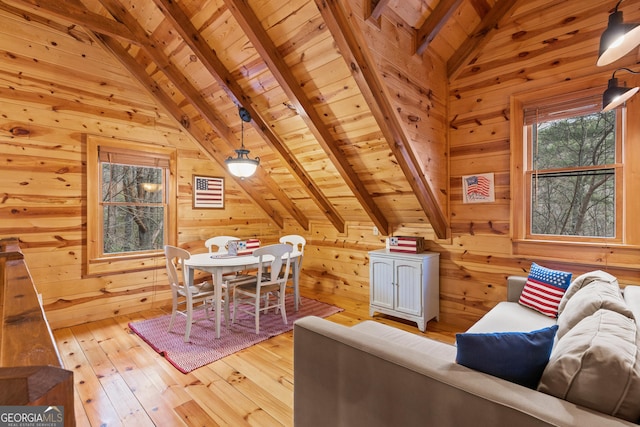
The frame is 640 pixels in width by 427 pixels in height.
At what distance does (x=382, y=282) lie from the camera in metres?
3.65

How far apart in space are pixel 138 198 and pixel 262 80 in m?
2.36

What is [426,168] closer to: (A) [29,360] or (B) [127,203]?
(A) [29,360]

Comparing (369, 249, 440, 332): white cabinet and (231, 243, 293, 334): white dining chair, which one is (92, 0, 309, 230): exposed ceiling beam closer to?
(231, 243, 293, 334): white dining chair

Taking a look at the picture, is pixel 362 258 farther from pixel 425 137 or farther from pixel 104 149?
pixel 104 149

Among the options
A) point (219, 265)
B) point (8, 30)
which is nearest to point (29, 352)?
point (219, 265)

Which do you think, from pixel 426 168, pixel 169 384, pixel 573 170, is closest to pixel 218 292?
pixel 169 384

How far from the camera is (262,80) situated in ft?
9.91

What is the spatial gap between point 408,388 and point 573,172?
9.11ft

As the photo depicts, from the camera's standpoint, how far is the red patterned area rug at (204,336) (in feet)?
9.00

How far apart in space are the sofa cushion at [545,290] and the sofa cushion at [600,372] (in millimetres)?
1332

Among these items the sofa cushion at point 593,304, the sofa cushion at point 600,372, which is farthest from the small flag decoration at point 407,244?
the sofa cushion at point 600,372

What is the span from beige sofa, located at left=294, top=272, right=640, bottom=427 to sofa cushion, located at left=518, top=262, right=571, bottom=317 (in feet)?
1.56

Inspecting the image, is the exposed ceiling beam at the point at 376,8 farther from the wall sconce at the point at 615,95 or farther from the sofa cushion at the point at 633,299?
the sofa cushion at the point at 633,299

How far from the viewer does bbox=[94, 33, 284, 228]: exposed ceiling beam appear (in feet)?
11.9
